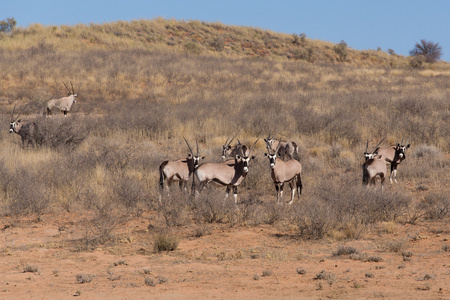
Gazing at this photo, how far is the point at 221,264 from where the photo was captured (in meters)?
7.56

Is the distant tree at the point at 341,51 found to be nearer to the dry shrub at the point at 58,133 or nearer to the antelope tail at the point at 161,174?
the dry shrub at the point at 58,133

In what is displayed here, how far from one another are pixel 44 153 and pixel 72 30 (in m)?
29.1

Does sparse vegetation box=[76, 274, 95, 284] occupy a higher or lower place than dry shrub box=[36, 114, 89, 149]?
lower

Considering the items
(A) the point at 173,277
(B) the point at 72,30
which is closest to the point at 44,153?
(A) the point at 173,277

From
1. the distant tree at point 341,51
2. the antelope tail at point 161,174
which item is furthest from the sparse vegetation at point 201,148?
the distant tree at point 341,51

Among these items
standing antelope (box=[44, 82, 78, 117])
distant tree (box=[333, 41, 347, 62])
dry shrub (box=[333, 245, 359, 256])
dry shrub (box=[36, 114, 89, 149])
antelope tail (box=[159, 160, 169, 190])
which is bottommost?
dry shrub (box=[333, 245, 359, 256])

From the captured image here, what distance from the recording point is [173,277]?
6879 millimetres

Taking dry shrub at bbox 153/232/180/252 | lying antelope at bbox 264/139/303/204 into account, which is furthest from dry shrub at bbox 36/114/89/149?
dry shrub at bbox 153/232/180/252

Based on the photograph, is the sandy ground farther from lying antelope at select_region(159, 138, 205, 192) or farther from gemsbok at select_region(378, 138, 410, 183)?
gemsbok at select_region(378, 138, 410, 183)

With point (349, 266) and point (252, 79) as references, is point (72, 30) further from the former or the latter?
point (349, 266)

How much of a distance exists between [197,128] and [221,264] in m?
12.1

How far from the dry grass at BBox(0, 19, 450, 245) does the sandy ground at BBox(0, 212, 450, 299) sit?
44 centimetres

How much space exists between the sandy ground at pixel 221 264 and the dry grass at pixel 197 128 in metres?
0.44

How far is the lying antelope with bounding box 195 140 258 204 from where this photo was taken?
35.2 ft
